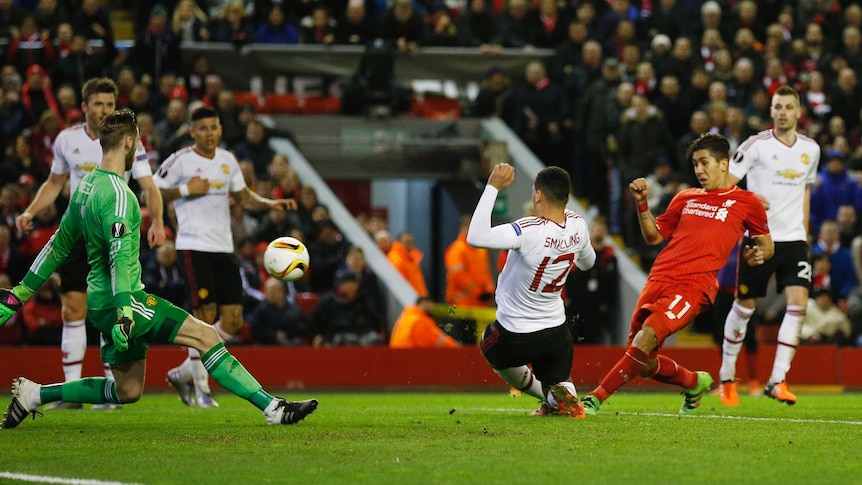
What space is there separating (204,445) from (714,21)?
17.8 m

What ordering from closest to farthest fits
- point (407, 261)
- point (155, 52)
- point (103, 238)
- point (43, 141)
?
point (103, 238), point (43, 141), point (407, 261), point (155, 52)

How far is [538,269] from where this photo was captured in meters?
9.46

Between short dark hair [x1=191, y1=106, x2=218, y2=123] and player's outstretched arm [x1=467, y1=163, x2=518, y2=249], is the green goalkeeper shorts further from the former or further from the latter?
short dark hair [x1=191, y1=106, x2=218, y2=123]

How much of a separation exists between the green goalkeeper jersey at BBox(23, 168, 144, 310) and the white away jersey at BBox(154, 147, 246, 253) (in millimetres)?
3368

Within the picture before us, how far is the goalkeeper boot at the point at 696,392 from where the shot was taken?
33.9ft

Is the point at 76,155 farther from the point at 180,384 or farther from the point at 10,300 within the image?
the point at 10,300

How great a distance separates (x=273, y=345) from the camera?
17984 mm

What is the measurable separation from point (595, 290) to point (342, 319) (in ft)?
12.5

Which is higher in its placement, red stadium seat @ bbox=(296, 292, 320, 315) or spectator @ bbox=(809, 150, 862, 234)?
spectator @ bbox=(809, 150, 862, 234)

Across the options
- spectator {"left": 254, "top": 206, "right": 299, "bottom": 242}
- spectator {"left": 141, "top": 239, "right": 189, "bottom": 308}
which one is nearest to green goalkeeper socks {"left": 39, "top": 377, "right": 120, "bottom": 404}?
spectator {"left": 141, "top": 239, "right": 189, "bottom": 308}

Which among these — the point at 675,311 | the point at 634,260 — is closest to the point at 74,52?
the point at 634,260

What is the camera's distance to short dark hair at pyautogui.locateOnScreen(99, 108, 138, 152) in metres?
8.96

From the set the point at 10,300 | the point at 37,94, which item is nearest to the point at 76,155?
the point at 10,300

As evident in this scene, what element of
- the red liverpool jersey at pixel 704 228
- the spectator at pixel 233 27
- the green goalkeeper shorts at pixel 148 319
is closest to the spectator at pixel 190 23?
the spectator at pixel 233 27
